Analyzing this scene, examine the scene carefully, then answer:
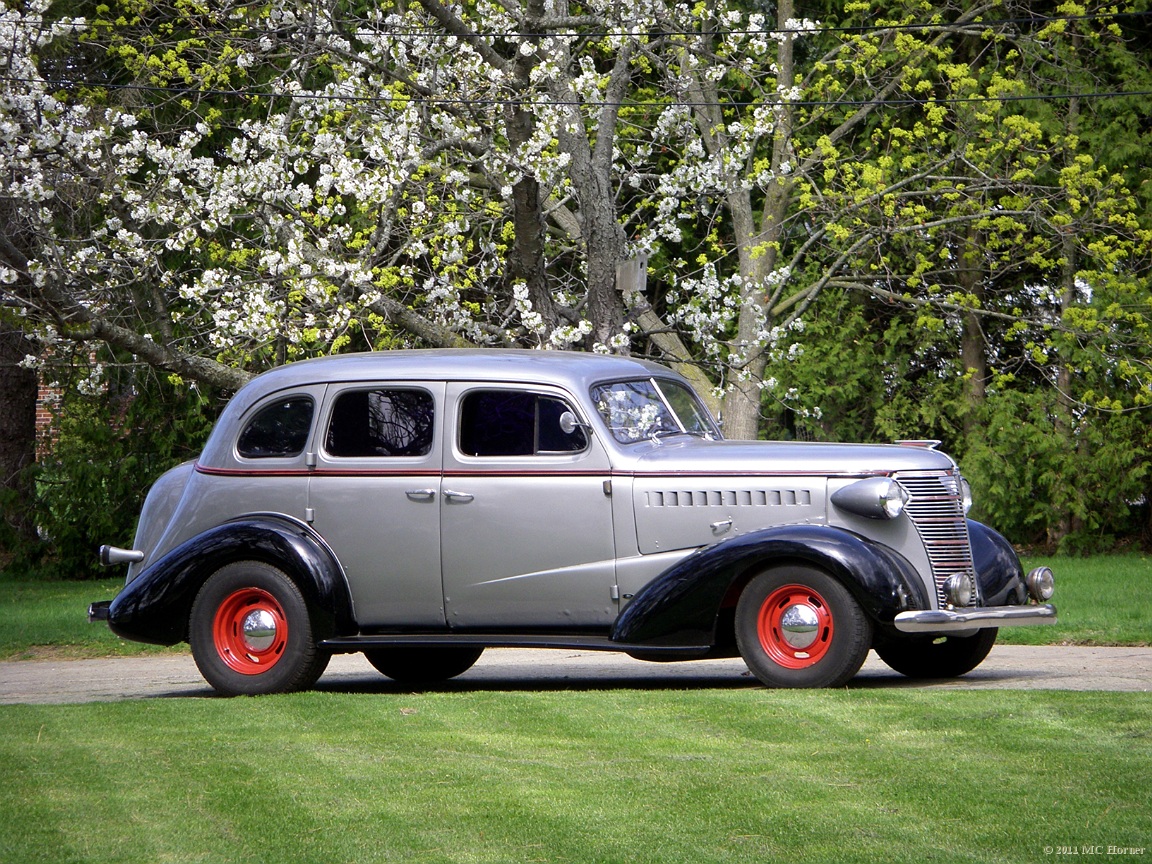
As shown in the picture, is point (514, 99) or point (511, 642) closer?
point (511, 642)

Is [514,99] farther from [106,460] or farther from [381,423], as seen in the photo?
[106,460]

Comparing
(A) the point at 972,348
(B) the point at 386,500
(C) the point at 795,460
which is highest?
(A) the point at 972,348

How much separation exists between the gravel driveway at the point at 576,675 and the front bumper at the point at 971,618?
0.39 meters

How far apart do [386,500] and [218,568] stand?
3.66ft

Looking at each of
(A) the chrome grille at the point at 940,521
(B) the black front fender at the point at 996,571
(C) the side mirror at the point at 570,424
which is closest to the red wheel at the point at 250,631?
(C) the side mirror at the point at 570,424

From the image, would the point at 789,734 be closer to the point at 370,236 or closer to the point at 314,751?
the point at 314,751

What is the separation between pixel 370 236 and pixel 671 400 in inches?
273

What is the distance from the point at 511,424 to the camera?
8953mm

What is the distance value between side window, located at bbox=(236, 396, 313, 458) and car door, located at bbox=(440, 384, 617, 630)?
3.18ft

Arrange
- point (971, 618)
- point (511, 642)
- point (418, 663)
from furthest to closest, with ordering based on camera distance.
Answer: point (418, 663) → point (511, 642) → point (971, 618)

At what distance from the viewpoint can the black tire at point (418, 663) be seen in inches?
396

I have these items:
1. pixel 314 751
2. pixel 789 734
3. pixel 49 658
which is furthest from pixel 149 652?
pixel 789 734

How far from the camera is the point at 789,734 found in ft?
22.5

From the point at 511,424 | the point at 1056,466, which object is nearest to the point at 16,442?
the point at 1056,466
